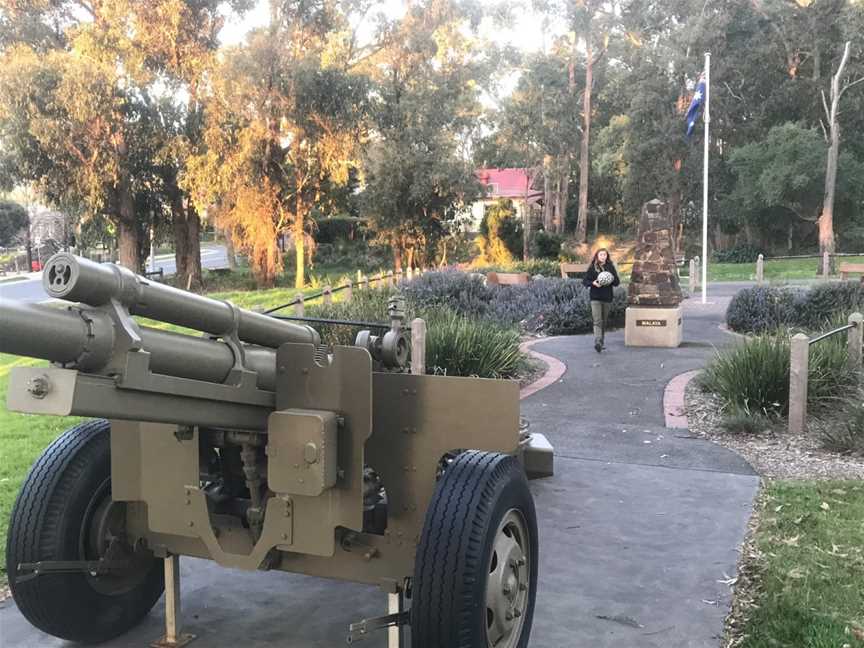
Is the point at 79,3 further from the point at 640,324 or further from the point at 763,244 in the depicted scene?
the point at 763,244

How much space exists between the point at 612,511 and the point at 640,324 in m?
7.41

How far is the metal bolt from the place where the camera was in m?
2.25

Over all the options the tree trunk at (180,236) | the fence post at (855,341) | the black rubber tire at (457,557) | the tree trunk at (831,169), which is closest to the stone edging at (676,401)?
the fence post at (855,341)

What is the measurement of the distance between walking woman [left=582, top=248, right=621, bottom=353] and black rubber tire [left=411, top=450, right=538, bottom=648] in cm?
875

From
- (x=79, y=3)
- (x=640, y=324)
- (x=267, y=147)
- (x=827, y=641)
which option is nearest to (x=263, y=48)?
(x=267, y=147)

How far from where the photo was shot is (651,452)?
6863 millimetres

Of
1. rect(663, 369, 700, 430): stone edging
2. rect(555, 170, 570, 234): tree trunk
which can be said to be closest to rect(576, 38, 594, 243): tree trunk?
rect(555, 170, 570, 234): tree trunk

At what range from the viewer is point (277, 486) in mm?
2865

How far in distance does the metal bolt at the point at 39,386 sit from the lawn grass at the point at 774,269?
3030cm

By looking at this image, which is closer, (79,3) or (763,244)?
(79,3)

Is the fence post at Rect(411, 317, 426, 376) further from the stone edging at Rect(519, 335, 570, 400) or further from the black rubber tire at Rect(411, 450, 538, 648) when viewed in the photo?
the black rubber tire at Rect(411, 450, 538, 648)

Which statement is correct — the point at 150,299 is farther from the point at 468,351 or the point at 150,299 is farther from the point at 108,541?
the point at 468,351

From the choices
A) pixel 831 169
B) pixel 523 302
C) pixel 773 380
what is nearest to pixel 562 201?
pixel 831 169

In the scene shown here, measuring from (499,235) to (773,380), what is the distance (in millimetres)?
27158
